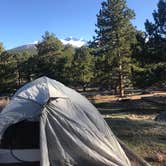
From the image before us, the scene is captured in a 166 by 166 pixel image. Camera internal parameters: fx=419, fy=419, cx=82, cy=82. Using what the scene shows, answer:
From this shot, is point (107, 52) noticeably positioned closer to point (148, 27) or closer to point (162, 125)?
point (148, 27)

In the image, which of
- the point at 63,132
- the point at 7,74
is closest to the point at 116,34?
the point at 7,74

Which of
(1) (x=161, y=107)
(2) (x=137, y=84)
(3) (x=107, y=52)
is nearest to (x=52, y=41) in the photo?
(3) (x=107, y=52)

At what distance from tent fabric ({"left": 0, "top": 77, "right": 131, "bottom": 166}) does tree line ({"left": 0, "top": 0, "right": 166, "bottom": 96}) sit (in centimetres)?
2226

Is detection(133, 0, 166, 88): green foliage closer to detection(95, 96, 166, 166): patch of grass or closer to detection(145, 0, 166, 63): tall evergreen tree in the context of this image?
detection(145, 0, 166, 63): tall evergreen tree

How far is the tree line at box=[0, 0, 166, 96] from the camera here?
31.6 metres

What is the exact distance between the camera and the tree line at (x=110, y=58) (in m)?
31.6

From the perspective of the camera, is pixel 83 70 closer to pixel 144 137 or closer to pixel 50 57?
pixel 50 57

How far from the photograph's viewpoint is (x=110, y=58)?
4562 centimetres

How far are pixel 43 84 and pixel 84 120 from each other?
4.14 ft

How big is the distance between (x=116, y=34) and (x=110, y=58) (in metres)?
2.68

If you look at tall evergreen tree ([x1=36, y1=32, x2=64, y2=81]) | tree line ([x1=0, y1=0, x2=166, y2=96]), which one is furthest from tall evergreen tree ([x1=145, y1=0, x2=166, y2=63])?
tall evergreen tree ([x1=36, y1=32, x2=64, y2=81])

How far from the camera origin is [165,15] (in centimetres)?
3109

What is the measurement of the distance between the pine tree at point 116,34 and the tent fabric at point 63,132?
35980mm

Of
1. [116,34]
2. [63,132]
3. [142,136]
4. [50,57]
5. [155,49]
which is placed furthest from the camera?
[50,57]
